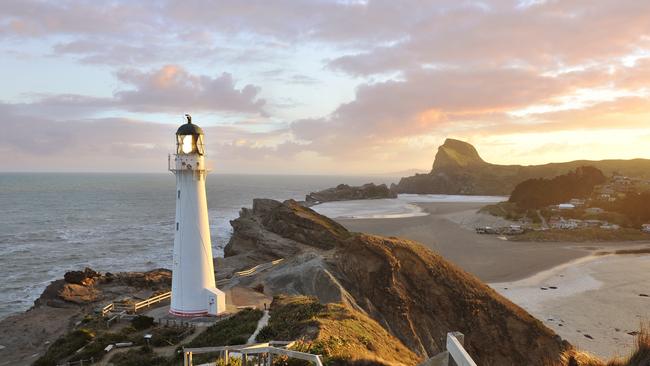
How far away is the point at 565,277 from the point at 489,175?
126 meters

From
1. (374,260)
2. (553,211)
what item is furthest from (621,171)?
(374,260)

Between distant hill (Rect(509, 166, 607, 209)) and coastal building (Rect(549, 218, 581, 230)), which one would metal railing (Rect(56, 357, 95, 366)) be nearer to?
coastal building (Rect(549, 218, 581, 230))

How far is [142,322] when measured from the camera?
64.3 feet

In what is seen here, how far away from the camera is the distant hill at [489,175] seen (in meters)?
150

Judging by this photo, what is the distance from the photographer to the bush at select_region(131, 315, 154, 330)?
19.5 metres

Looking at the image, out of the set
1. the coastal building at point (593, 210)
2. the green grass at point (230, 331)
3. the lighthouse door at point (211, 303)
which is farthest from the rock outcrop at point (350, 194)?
the green grass at point (230, 331)

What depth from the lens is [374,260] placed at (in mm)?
23078

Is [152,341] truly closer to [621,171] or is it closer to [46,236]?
[46,236]

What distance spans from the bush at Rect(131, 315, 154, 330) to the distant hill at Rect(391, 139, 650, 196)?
465ft

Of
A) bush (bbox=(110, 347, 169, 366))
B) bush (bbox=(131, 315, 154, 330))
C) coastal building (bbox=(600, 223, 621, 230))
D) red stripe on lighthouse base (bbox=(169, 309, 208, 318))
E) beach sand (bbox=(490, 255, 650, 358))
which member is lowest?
beach sand (bbox=(490, 255, 650, 358))

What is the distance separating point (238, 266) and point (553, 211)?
195 feet

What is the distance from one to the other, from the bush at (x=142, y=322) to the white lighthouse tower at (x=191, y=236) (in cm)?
109

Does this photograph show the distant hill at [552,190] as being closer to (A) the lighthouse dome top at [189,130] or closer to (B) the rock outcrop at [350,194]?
(B) the rock outcrop at [350,194]

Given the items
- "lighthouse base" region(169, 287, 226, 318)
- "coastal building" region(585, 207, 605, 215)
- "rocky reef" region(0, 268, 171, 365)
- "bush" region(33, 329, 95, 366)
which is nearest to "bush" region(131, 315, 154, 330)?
"lighthouse base" region(169, 287, 226, 318)
